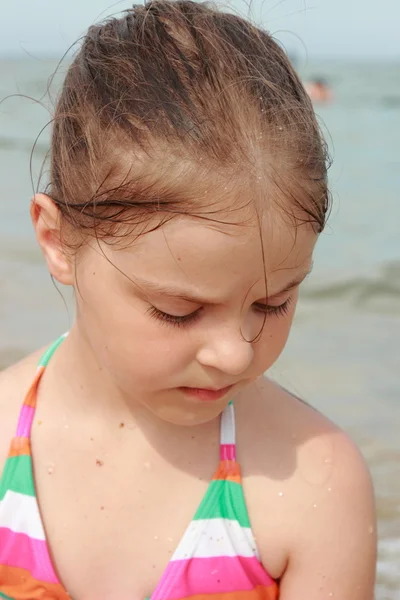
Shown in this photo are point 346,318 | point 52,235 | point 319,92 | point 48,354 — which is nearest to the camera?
point 52,235

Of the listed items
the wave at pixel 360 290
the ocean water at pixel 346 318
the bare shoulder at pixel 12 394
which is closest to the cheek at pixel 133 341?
the bare shoulder at pixel 12 394

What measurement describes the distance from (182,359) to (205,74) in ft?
2.06

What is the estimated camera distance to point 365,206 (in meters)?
8.98

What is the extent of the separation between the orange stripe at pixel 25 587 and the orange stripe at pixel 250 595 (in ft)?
→ 1.13

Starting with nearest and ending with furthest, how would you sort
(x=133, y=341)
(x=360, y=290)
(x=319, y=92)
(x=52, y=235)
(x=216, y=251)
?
(x=216, y=251)
(x=133, y=341)
(x=52, y=235)
(x=360, y=290)
(x=319, y=92)

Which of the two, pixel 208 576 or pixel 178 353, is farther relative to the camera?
pixel 208 576

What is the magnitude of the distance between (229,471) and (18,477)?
1.88ft

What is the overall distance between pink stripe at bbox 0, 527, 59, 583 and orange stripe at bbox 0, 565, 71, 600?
0.05 ft

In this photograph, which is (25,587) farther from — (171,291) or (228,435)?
(171,291)

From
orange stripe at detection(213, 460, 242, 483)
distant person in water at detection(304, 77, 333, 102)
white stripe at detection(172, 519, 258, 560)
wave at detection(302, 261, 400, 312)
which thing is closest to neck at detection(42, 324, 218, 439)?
orange stripe at detection(213, 460, 242, 483)

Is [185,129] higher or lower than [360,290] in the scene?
higher

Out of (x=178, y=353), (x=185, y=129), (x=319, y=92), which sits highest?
(x=319, y=92)

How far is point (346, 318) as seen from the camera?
6.04m

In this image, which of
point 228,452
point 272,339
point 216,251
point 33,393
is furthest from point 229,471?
point 216,251
